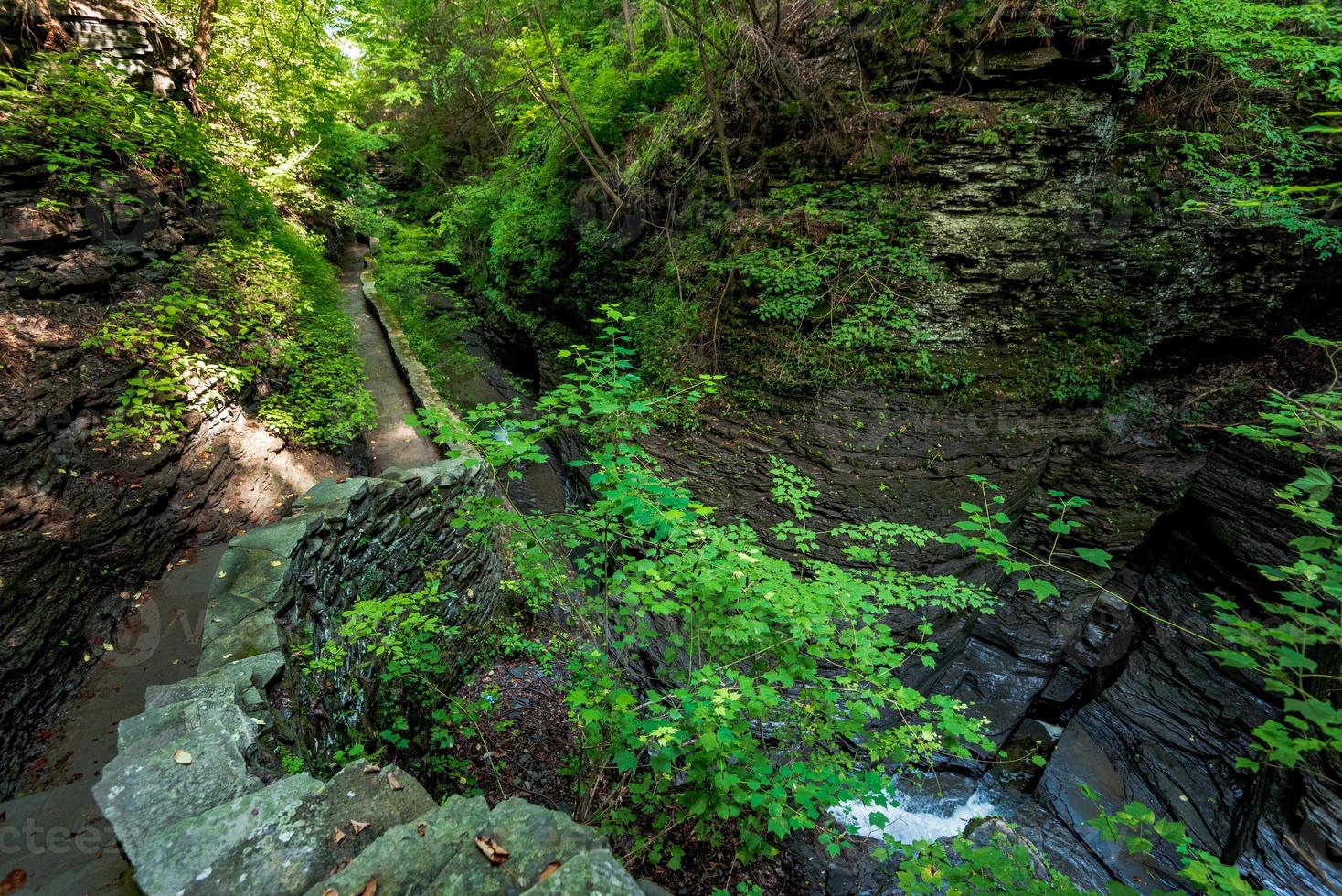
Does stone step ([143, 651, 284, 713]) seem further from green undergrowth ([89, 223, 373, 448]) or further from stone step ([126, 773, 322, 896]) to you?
green undergrowth ([89, 223, 373, 448])

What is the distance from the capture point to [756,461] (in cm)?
658

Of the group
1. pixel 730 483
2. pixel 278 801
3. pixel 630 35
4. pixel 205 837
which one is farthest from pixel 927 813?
pixel 630 35

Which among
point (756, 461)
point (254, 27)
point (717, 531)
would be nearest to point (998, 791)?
point (756, 461)

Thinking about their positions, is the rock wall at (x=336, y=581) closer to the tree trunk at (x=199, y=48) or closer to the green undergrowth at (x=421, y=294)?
the green undergrowth at (x=421, y=294)

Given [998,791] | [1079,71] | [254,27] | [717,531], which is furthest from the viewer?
[254,27]

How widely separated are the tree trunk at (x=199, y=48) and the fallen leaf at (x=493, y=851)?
10222mm

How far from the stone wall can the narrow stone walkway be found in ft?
8.13

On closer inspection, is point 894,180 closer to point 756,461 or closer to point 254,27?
point 756,461

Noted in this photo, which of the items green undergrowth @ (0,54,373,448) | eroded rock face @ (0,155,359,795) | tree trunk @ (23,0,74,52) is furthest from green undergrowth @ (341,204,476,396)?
tree trunk @ (23,0,74,52)

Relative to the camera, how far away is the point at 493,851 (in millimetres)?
1567

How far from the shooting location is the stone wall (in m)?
1.56

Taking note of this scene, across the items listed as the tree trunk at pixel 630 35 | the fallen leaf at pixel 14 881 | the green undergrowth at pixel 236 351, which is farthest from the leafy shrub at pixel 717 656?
the tree trunk at pixel 630 35

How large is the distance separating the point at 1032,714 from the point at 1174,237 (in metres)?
5.77

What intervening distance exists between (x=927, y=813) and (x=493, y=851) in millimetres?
5437
